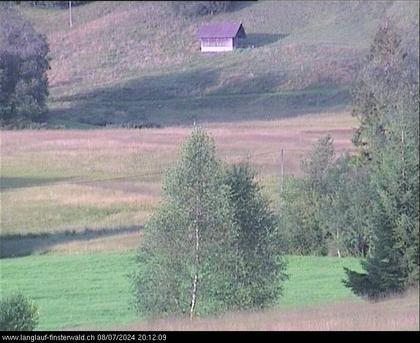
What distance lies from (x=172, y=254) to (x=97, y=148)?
628 cm

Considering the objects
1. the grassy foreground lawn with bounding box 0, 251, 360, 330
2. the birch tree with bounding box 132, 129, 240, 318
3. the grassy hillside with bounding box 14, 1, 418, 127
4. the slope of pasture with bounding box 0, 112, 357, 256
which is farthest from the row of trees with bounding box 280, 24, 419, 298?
the birch tree with bounding box 132, 129, 240, 318

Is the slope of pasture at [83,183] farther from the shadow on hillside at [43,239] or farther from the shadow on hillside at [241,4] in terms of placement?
the shadow on hillside at [241,4]

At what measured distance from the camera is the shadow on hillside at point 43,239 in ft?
67.0

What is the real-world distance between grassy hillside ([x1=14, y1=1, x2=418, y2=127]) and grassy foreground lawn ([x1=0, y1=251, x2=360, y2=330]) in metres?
3.87

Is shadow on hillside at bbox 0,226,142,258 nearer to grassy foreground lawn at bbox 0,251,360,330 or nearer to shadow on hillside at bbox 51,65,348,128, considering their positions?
grassy foreground lawn at bbox 0,251,360,330

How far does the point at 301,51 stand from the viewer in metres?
31.2

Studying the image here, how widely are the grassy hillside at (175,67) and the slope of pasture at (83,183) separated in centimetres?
243

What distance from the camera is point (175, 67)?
2969 centimetres

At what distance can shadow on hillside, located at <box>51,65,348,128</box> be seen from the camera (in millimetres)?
27406
